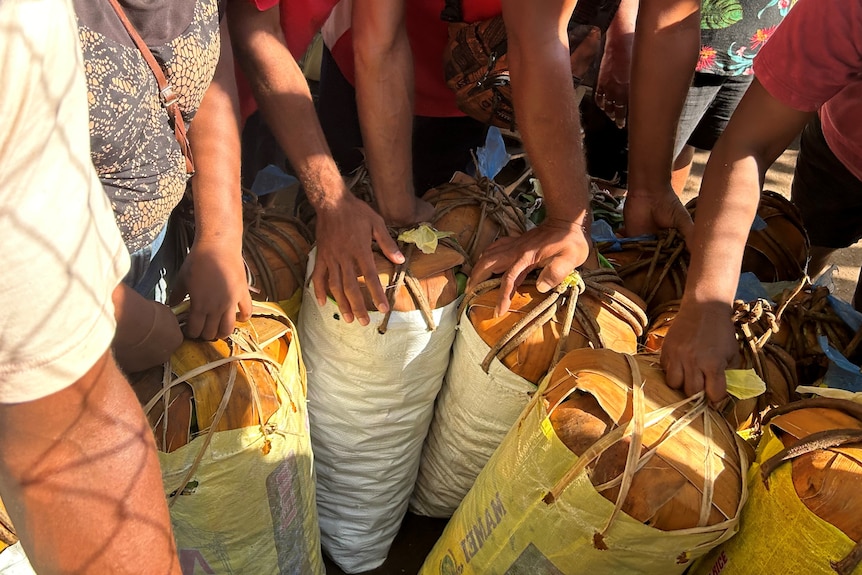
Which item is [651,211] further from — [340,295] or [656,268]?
[340,295]

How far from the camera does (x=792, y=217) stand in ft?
5.50

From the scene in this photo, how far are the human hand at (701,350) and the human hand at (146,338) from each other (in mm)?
801

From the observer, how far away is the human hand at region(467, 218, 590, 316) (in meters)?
1.23

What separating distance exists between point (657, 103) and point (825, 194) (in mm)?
676

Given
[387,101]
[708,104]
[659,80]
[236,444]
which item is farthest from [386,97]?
[708,104]

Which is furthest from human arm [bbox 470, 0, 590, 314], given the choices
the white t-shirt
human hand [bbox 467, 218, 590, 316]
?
the white t-shirt

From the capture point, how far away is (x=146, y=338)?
3.11 feet

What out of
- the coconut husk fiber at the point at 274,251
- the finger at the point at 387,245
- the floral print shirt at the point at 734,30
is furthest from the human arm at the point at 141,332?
the floral print shirt at the point at 734,30

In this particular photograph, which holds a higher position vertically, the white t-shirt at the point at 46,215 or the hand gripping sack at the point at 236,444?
the white t-shirt at the point at 46,215

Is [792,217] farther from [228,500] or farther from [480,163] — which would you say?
[228,500]

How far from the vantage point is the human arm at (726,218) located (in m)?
1.15

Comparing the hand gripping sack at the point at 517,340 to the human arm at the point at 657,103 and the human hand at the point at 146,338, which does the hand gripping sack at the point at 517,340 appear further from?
the human hand at the point at 146,338

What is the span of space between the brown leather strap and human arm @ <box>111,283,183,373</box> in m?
0.30

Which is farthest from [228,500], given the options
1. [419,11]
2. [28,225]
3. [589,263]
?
[419,11]
